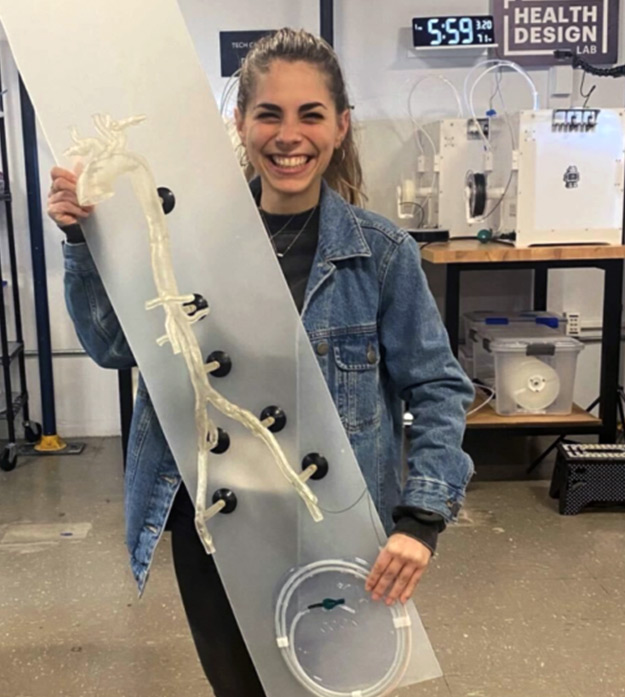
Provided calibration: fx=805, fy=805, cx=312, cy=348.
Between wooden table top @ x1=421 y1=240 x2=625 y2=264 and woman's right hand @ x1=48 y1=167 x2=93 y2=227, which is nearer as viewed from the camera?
woman's right hand @ x1=48 y1=167 x2=93 y2=227

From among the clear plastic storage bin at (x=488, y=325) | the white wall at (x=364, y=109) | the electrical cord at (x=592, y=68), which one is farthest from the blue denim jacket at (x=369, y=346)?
the white wall at (x=364, y=109)

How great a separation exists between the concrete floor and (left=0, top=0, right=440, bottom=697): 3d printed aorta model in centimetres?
85

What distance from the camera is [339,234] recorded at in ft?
3.37

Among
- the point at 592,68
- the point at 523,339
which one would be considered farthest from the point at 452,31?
the point at 523,339

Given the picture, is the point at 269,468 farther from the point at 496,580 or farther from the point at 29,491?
the point at 29,491

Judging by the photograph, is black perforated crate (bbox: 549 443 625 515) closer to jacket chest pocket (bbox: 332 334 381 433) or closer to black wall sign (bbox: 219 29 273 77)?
jacket chest pocket (bbox: 332 334 381 433)

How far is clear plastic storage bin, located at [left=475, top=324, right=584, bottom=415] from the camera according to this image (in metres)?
2.82

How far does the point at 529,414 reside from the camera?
2865mm

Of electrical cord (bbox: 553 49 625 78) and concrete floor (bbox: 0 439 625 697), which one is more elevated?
electrical cord (bbox: 553 49 625 78)

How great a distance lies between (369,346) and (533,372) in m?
1.95

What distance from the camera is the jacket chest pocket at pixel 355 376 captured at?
1022 mm

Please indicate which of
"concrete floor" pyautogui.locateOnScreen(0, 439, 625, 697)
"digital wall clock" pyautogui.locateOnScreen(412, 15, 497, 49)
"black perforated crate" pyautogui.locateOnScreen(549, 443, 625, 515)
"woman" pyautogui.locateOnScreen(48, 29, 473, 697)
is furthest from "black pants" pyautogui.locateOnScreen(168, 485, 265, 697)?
"digital wall clock" pyautogui.locateOnScreen(412, 15, 497, 49)

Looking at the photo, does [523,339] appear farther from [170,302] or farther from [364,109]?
[170,302]

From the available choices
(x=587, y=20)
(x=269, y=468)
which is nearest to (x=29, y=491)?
(x=269, y=468)
